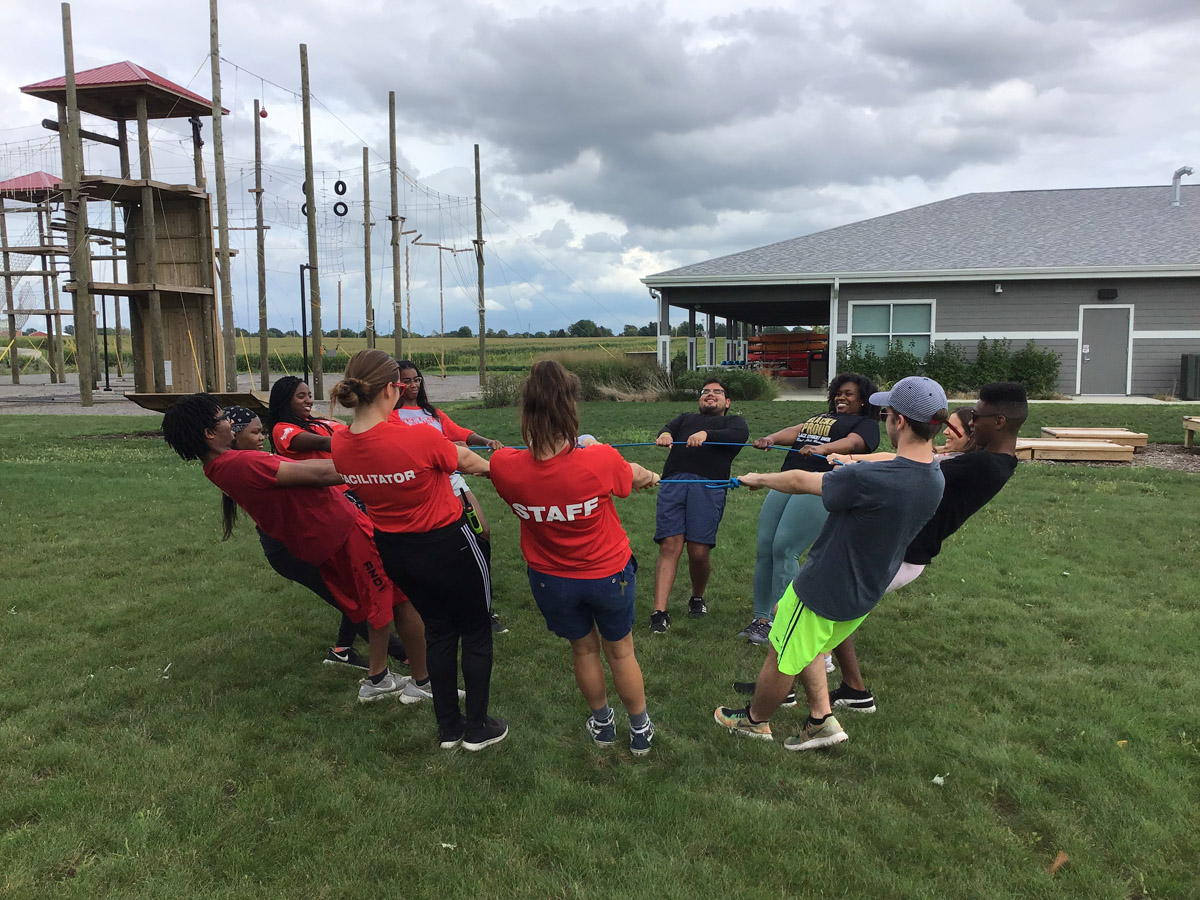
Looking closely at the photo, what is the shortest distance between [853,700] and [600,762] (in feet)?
4.36

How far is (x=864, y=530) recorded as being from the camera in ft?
10.1

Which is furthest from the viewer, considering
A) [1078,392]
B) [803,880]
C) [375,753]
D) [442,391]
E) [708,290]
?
[442,391]

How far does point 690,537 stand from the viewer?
16.1 feet

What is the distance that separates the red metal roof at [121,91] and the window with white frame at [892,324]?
54.9 ft

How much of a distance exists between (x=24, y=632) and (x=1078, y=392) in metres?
21.0

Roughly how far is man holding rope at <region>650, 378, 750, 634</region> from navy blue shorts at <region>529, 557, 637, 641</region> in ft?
5.39

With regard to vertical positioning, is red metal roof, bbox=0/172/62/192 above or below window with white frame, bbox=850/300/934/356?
above

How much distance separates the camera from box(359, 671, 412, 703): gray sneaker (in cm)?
392

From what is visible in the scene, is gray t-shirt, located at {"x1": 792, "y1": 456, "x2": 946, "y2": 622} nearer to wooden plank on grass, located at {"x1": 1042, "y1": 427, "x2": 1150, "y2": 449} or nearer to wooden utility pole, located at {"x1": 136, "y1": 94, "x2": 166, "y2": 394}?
wooden plank on grass, located at {"x1": 1042, "y1": 427, "x2": 1150, "y2": 449}

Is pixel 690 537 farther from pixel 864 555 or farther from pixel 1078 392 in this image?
pixel 1078 392

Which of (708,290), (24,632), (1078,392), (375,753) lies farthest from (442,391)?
(375,753)

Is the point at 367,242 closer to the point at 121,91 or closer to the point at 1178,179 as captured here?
the point at 121,91

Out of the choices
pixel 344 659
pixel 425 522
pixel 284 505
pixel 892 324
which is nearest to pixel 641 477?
pixel 425 522

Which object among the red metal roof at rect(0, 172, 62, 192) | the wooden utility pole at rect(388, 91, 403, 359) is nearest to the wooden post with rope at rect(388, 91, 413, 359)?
the wooden utility pole at rect(388, 91, 403, 359)
